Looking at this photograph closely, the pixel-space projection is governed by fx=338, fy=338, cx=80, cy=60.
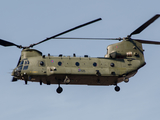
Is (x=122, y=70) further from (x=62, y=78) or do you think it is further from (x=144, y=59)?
(x=62, y=78)

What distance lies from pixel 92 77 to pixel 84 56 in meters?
3.30

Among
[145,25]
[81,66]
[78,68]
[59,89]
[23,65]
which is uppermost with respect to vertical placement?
[145,25]

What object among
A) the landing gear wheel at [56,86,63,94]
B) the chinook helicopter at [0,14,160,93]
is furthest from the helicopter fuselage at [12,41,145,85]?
the landing gear wheel at [56,86,63,94]

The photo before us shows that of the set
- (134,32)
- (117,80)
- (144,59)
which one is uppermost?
(134,32)

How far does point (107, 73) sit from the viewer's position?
141 feet

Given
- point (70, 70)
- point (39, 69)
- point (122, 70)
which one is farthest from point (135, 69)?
point (39, 69)

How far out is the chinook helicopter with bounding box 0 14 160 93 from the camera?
4188 centimetres

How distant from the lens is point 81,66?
4312cm

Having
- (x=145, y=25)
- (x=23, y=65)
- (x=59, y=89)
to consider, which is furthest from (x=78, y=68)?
(x=145, y=25)

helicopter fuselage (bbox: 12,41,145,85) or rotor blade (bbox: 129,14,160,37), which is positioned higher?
rotor blade (bbox: 129,14,160,37)

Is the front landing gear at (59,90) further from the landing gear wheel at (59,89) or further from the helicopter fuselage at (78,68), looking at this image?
the helicopter fuselage at (78,68)

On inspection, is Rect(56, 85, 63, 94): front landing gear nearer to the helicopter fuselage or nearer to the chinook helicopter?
the chinook helicopter

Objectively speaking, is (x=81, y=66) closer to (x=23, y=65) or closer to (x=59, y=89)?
(x=59, y=89)

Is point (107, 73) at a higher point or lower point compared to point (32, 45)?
lower
